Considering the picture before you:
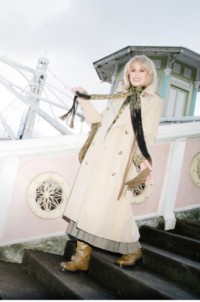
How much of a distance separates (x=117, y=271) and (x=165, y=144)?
1.73m

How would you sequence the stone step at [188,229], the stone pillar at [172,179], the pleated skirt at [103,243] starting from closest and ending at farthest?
the pleated skirt at [103,243] < the stone step at [188,229] < the stone pillar at [172,179]

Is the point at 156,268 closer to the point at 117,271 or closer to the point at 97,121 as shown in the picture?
the point at 117,271

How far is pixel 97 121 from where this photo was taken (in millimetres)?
2482

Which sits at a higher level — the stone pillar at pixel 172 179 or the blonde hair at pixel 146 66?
the blonde hair at pixel 146 66

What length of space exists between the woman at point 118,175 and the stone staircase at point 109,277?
122 mm

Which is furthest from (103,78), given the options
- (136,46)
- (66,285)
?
(66,285)

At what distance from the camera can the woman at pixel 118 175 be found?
2.14 meters

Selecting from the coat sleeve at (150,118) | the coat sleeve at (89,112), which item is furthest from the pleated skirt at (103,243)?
the coat sleeve at (89,112)

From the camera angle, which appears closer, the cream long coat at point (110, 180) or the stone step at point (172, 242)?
the cream long coat at point (110, 180)

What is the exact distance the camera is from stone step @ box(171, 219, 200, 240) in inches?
114

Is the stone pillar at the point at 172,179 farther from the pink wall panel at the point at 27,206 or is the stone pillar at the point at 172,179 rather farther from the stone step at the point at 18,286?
the stone step at the point at 18,286

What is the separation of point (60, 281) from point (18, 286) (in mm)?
273

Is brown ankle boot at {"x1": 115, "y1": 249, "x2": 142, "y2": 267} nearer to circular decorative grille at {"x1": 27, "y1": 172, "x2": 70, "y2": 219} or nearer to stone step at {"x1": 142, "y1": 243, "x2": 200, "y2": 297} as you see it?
stone step at {"x1": 142, "y1": 243, "x2": 200, "y2": 297}

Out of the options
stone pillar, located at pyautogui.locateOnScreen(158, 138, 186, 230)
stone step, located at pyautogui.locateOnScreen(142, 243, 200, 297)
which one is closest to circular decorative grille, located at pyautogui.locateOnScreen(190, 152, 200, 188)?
stone pillar, located at pyautogui.locateOnScreen(158, 138, 186, 230)
